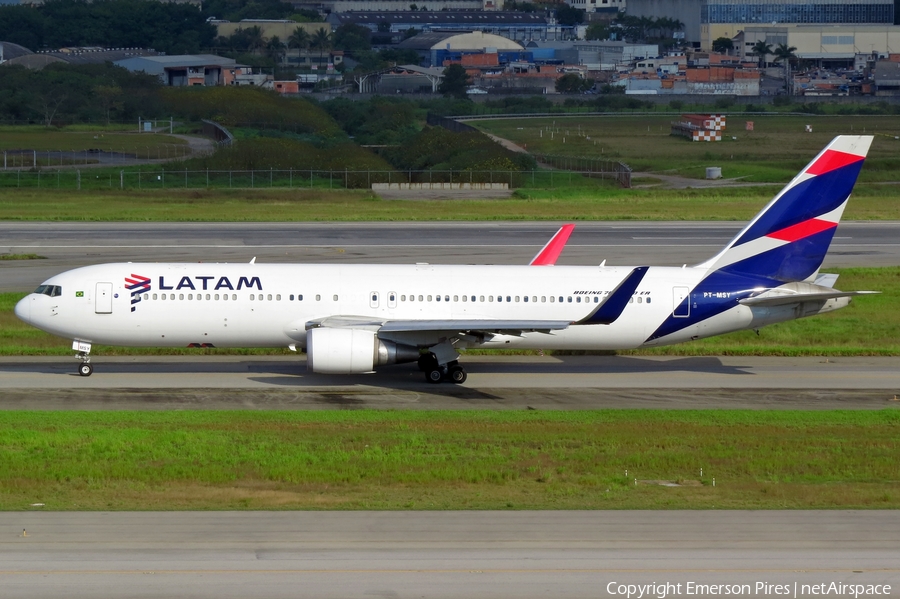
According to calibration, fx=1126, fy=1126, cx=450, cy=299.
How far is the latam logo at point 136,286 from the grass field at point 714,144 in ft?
276

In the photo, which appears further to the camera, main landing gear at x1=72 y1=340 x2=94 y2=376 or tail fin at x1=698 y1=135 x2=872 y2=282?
tail fin at x1=698 y1=135 x2=872 y2=282

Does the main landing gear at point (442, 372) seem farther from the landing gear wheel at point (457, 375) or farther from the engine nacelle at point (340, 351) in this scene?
the engine nacelle at point (340, 351)

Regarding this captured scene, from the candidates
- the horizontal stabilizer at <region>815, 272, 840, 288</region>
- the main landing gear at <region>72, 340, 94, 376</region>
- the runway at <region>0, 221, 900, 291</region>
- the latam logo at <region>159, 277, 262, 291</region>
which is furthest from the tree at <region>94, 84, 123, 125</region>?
the horizontal stabilizer at <region>815, 272, 840, 288</region>

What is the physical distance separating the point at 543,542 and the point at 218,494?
7.36 metres

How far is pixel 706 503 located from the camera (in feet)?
78.9

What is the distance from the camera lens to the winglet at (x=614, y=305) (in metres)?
34.3

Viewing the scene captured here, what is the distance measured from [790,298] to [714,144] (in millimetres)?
119459

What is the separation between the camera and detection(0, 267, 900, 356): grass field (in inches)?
1636

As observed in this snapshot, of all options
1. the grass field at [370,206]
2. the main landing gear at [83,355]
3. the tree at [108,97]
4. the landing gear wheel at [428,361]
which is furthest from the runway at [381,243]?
the tree at [108,97]

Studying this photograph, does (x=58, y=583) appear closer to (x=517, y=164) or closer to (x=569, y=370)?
(x=569, y=370)

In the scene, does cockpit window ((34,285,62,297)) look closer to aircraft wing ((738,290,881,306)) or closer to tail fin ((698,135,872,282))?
tail fin ((698,135,872,282))

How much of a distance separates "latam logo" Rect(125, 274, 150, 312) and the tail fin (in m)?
18.9

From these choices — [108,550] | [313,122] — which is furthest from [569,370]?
[313,122]

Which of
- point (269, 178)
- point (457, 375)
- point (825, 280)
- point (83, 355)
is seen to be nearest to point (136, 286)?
point (83, 355)
